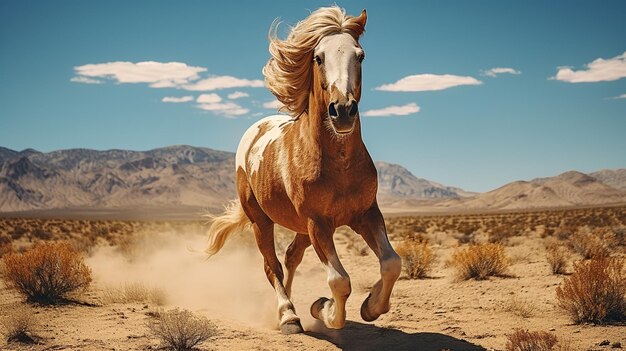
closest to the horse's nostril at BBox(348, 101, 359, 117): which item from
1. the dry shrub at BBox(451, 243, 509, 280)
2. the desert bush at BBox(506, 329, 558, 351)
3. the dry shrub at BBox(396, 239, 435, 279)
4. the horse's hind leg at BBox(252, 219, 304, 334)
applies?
the desert bush at BBox(506, 329, 558, 351)

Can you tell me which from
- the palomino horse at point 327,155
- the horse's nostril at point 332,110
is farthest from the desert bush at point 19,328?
the horse's nostril at point 332,110

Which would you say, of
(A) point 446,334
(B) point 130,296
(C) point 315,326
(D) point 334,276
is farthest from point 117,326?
(A) point 446,334

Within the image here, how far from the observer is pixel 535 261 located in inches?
543

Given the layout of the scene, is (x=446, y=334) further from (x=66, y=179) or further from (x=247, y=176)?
(x=66, y=179)

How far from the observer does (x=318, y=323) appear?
7.79 m

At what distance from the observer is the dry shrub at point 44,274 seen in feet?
32.2

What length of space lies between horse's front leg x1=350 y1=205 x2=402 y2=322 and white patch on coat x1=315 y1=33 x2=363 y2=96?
4.93 ft

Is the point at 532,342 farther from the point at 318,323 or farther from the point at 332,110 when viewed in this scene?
the point at 318,323

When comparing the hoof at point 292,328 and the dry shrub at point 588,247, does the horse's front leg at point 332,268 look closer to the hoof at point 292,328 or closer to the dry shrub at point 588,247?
the hoof at point 292,328

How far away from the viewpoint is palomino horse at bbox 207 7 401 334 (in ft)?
18.0

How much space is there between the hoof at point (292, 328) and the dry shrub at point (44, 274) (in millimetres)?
4729

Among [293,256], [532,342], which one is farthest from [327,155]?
[293,256]

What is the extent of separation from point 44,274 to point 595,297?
8.55 metres

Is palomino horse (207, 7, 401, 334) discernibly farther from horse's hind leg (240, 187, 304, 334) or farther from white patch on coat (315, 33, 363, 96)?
horse's hind leg (240, 187, 304, 334)
